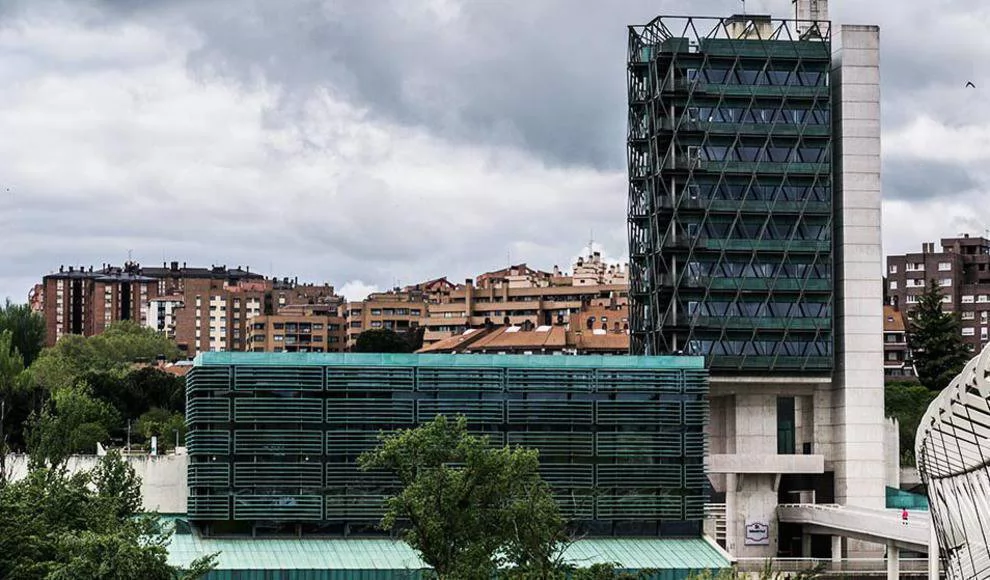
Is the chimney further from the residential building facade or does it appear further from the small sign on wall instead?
the small sign on wall

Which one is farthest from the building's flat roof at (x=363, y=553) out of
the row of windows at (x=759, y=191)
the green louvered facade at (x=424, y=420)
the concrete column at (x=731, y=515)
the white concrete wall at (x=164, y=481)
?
the row of windows at (x=759, y=191)

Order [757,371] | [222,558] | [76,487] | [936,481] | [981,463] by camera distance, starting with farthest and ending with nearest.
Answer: [757,371]
[222,558]
[76,487]
[936,481]
[981,463]

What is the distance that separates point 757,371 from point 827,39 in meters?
21.0

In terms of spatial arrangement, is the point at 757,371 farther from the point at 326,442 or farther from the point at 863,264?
the point at 326,442

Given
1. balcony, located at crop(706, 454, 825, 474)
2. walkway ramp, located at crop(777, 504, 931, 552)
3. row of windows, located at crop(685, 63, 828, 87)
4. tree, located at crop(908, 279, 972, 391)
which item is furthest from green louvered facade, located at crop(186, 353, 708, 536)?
tree, located at crop(908, 279, 972, 391)

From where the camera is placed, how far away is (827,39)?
4924 inches

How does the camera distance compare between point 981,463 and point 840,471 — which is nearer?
point 981,463

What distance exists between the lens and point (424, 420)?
4254 inches

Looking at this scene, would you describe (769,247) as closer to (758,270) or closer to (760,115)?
(758,270)

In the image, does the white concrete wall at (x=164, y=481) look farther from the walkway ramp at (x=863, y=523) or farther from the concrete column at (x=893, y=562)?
the concrete column at (x=893, y=562)

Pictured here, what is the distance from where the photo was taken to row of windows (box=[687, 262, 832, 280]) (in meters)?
122

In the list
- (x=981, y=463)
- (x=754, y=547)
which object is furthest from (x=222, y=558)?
(x=981, y=463)

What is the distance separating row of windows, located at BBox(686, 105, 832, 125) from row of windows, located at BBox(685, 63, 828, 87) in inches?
61.1

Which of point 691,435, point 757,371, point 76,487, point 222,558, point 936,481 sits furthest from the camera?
point 757,371
